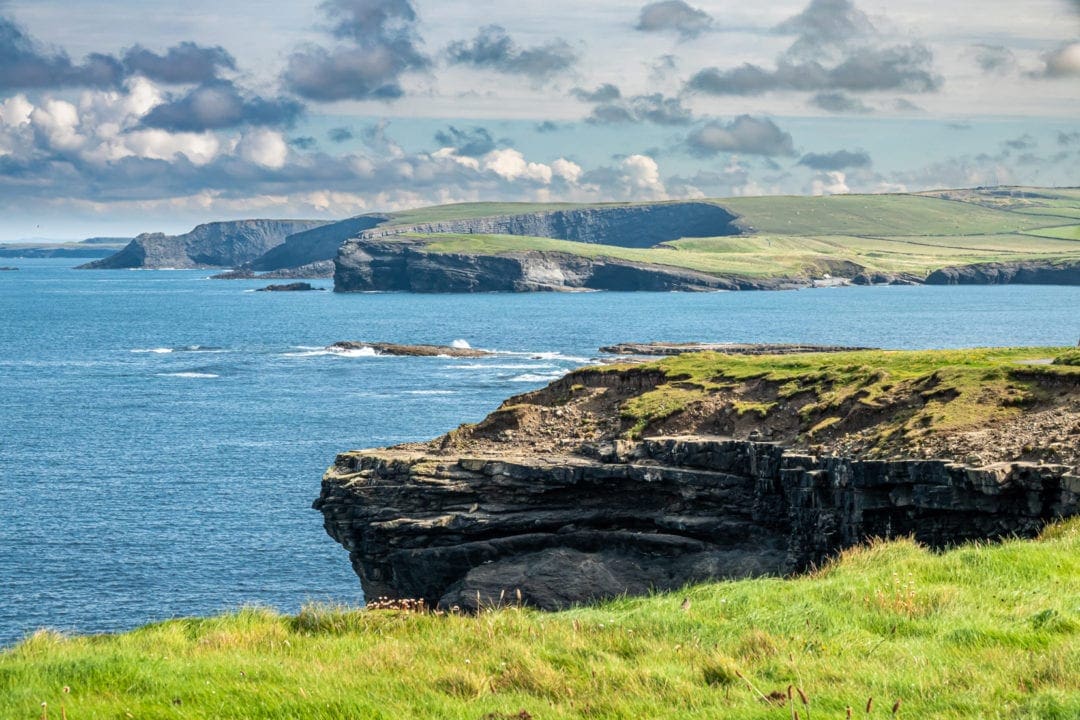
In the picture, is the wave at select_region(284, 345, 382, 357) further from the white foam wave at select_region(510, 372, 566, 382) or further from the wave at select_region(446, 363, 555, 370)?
the white foam wave at select_region(510, 372, 566, 382)

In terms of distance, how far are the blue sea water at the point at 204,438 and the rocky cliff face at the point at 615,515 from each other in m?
12.9

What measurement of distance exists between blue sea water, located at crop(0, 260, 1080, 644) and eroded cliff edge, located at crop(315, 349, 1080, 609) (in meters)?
13.0


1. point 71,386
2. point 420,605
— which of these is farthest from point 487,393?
point 420,605

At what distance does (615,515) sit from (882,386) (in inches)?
366

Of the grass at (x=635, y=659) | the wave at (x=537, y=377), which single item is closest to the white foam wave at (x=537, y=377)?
the wave at (x=537, y=377)

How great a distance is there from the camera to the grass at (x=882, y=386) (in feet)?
108

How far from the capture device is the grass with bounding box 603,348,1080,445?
33.1m

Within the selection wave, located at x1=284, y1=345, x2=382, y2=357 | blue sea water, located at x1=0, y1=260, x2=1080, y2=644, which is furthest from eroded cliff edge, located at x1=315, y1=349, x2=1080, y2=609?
wave, located at x1=284, y1=345, x2=382, y2=357

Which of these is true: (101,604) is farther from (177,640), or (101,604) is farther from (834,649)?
(834,649)

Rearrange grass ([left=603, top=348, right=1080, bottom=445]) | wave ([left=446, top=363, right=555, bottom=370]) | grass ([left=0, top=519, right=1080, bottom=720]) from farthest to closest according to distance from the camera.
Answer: wave ([left=446, top=363, right=555, bottom=370]), grass ([left=603, top=348, right=1080, bottom=445]), grass ([left=0, top=519, right=1080, bottom=720])

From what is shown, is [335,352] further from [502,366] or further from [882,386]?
[882,386]

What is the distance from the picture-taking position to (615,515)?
35531 mm

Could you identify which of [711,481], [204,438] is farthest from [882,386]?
[204,438]

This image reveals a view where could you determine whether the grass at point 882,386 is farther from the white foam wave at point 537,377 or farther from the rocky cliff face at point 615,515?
the white foam wave at point 537,377
